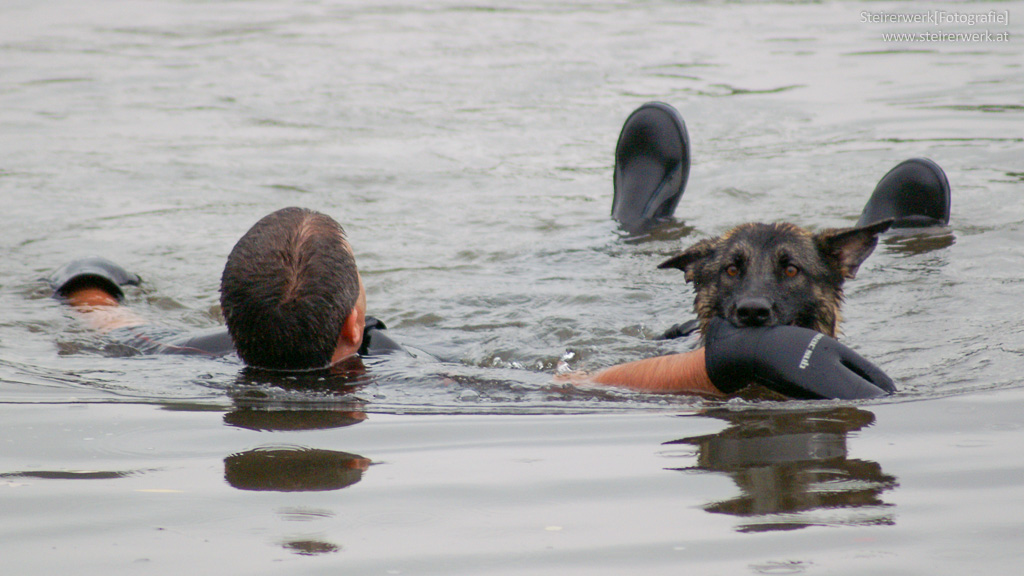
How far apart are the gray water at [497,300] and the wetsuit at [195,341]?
0.21 metres

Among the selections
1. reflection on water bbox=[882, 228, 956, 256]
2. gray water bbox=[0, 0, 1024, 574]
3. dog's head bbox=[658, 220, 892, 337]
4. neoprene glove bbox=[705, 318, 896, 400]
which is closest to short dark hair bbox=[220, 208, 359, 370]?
gray water bbox=[0, 0, 1024, 574]

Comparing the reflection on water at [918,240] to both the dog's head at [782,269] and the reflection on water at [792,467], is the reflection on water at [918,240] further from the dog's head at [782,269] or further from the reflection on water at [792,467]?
the reflection on water at [792,467]

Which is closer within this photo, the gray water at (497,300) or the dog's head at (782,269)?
the gray water at (497,300)

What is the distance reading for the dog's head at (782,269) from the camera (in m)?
4.98

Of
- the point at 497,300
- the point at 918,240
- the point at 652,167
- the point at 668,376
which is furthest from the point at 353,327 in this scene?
the point at 918,240

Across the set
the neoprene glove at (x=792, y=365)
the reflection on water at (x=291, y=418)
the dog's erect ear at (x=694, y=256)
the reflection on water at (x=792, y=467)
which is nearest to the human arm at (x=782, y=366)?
the neoprene glove at (x=792, y=365)

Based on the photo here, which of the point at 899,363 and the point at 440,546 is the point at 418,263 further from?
the point at 440,546

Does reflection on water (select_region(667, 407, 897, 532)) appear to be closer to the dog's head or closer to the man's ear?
the dog's head

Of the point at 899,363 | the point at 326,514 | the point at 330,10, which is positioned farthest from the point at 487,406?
the point at 330,10

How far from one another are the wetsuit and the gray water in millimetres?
212

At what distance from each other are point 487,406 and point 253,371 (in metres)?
1.29

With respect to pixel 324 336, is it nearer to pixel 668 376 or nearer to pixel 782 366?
pixel 668 376

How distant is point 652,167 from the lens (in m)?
8.68

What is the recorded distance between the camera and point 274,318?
4.93 meters
